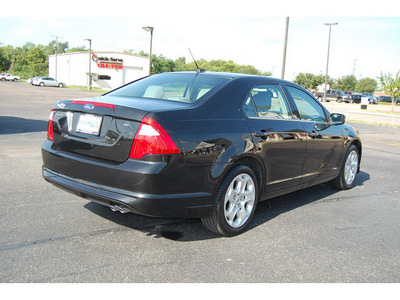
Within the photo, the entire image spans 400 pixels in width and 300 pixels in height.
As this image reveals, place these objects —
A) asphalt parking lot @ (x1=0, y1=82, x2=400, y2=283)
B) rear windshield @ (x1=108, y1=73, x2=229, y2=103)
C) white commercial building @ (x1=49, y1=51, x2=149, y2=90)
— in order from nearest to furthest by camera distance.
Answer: asphalt parking lot @ (x1=0, y1=82, x2=400, y2=283) → rear windshield @ (x1=108, y1=73, x2=229, y2=103) → white commercial building @ (x1=49, y1=51, x2=149, y2=90)

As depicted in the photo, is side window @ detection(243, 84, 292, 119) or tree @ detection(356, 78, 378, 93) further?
tree @ detection(356, 78, 378, 93)

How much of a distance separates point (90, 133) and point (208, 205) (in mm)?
1241

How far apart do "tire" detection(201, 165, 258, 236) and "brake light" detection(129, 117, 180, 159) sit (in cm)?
74

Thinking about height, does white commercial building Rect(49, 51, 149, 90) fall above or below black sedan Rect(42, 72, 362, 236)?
above

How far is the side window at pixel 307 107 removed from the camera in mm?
5004

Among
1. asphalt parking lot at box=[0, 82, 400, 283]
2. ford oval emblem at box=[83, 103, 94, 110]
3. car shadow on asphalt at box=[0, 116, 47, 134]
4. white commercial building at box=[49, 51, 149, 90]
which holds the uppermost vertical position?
white commercial building at box=[49, 51, 149, 90]

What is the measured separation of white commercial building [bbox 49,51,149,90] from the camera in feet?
236

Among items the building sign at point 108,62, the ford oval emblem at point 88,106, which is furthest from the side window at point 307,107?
the building sign at point 108,62

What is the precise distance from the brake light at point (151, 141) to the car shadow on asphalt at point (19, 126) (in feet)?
26.4

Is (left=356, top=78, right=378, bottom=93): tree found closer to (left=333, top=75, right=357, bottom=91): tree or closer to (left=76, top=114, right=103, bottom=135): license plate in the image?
(left=333, top=75, right=357, bottom=91): tree

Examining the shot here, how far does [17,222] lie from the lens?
399 cm

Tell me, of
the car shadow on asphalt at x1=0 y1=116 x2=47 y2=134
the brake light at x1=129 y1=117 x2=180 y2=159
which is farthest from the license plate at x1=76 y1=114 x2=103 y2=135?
the car shadow on asphalt at x1=0 y1=116 x2=47 y2=134

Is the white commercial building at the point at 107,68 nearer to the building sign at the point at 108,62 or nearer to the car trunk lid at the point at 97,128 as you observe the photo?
the building sign at the point at 108,62
